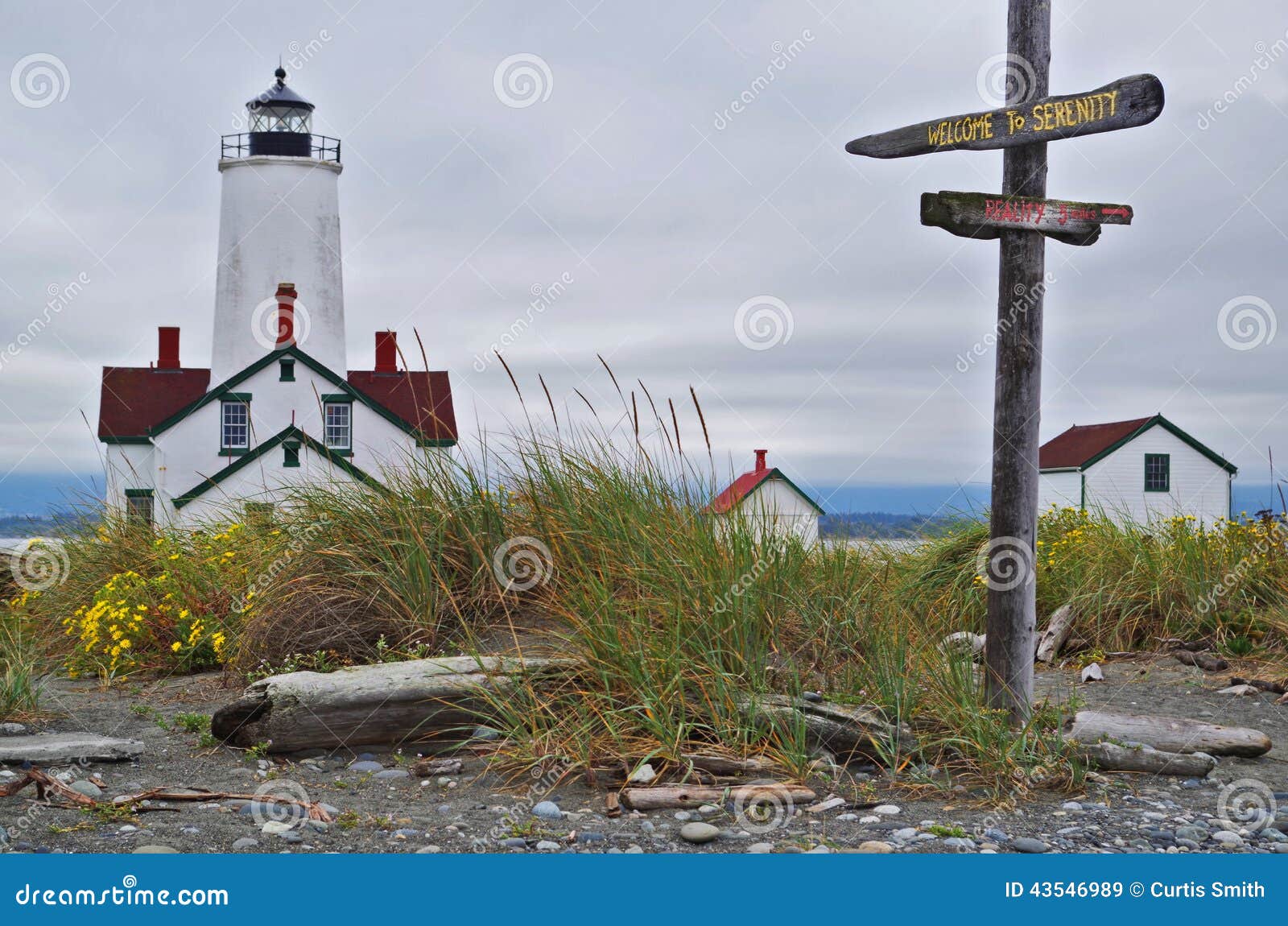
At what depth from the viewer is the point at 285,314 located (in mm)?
27312

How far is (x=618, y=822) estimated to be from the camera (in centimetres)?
509

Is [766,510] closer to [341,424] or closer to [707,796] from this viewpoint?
[707,796]

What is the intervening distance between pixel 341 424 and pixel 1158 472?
21.9 metres

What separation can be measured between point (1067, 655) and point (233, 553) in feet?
23.1

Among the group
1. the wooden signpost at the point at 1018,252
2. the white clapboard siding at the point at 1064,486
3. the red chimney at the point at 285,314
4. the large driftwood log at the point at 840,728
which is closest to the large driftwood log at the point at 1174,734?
the wooden signpost at the point at 1018,252

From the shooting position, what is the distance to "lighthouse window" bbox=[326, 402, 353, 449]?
2697 centimetres

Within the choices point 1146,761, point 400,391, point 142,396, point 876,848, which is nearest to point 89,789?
point 876,848

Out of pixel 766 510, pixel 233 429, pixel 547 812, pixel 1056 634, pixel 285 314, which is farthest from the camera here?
pixel 285 314

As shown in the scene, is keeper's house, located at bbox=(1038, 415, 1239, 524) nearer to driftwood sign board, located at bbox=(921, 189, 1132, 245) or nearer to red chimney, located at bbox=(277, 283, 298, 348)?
red chimney, located at bbox=(277, 283, 298, 348)

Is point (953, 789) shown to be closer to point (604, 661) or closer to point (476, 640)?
point (604, 661)

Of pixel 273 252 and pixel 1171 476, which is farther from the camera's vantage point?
pixel 1171 476

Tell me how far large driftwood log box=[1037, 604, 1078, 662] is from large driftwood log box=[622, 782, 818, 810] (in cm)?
515

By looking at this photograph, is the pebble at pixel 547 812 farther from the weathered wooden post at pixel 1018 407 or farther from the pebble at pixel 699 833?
the weathered wooden post at pixel 1018 407

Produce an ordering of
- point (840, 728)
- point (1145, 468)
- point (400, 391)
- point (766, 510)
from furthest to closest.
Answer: point (1145, 468), point (400, 391), point (766, 510), point (840, 728)
